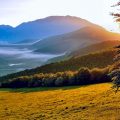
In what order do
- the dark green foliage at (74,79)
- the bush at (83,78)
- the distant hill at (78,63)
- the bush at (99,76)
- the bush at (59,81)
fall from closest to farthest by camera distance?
1. the bush at (99,76)
2. the dark green foliage at (74,79)
3. the bush at (83,78)
4. the bush at (59,81)
5. the distant hill at (78,63)

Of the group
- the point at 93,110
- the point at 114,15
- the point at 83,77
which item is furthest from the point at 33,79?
the point at 114,15

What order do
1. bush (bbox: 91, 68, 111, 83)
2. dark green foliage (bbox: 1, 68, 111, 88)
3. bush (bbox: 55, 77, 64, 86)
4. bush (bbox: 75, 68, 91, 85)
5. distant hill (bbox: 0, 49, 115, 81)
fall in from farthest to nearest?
1. distant hill (bbox: 0, 49, 115, 81)
2. bush (bbox: 55, 77, 64, 86)
3. bush (bbox: 75, 68, 91, 85)
4. dark green foliage (bbox: 1, 68, 111, 88)
5. bush (bbox: 91, 68, 111, 83)

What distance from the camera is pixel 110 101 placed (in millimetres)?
52031

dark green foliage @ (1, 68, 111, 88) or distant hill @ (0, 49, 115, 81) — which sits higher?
distant hill @ (0, 49, 115, 81)

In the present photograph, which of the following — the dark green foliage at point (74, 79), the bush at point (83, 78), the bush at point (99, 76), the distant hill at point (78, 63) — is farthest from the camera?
the distant hill at point (78, 63)

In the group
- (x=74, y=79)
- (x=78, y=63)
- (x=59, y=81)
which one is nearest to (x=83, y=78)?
(x=74, y=79)

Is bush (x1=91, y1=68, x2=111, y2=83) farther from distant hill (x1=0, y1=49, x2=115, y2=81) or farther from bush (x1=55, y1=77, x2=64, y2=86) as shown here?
distant hill (x1=0, y1=49, x2=115, y2=81)

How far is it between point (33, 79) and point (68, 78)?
12956mm

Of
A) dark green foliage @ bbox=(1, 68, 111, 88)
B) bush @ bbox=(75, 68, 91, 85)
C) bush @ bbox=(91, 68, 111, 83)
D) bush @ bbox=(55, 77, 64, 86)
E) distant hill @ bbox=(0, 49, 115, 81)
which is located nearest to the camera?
bush @ bbox=(91, 68, 111, 83)

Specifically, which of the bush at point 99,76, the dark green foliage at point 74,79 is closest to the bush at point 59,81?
the dark green foliage at point 74,79

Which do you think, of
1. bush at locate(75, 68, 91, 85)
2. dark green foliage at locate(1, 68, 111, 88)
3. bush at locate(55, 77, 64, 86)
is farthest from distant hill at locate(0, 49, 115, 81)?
bush at locate(75, 68, 91, 85)

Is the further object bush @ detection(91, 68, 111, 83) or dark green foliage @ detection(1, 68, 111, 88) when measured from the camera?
dark green foliage @ detection(1, 68, 111, 88)

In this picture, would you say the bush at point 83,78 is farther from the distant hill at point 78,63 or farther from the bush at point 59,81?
the distant hill at point 78,63

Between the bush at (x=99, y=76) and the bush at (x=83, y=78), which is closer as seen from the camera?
the bush at (x=99, y=76)
